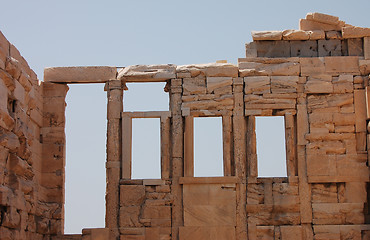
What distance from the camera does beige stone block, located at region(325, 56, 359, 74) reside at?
1794cm

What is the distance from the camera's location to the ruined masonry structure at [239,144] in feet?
56.4

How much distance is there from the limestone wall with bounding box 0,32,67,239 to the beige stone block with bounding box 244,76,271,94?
4.19 m

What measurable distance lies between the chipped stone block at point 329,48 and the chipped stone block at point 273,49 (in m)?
0.74

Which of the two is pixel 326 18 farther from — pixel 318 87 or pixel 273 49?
pixel 318 87

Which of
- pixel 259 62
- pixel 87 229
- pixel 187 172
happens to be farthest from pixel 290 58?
pixel 87 229

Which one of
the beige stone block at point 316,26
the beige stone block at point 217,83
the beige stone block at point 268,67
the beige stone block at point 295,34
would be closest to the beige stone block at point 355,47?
the beige stone block at point 316,26

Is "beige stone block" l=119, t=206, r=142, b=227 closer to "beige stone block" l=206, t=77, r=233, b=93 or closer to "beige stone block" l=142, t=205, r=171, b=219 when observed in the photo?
"beige stone block" l=142, t=205, r=171, b=219

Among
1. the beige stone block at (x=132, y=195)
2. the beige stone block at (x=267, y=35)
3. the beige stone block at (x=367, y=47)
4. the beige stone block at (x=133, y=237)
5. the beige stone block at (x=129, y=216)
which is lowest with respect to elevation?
the beige stone block at (x=133, y=237)

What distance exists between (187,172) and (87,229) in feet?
8.11

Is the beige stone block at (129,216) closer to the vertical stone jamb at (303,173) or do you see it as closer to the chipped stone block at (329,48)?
the vertical stone jamb at (303,173)

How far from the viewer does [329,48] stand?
18.3 m

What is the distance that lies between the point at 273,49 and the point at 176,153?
328cm

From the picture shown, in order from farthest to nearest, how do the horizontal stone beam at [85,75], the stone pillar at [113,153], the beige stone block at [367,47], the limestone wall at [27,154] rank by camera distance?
the horizontal stone beam at [85,75] < the beige stone block at [367,47] < the stone pillar at [113,153] < the limestone wall at [27,154]

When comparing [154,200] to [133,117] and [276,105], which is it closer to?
[133,117]
